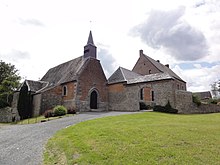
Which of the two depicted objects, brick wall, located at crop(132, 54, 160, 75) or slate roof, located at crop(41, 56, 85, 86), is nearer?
slate roof, located at crop(41, 56, 85, 86)

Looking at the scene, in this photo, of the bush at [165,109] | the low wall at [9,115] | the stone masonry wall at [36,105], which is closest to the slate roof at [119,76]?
the bush at [165,109]

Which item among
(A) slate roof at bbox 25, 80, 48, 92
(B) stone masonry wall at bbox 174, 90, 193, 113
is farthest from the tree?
(B) stone masonry wall at bbox 174, 90, 193, 113

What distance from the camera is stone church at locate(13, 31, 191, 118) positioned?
2319 centimetres

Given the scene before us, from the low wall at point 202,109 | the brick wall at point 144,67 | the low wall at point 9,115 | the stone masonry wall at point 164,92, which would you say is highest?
the brick wall at point 144,67

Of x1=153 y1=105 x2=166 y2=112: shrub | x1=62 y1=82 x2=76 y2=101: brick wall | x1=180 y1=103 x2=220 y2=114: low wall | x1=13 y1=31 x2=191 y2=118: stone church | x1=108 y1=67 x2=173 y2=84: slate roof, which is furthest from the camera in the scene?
x1=62 y1=82 x2=76 y2=101: brick wall

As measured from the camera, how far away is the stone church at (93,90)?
2319 centimetres

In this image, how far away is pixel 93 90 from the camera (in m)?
27.6

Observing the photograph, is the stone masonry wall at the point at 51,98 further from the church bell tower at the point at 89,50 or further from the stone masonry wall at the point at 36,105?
the church bell tower at the point at 89,50

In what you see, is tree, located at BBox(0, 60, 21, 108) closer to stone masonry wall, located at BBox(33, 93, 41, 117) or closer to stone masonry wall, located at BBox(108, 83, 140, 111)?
stone masonry wall, located at BBox(33, 93, 41, 117)

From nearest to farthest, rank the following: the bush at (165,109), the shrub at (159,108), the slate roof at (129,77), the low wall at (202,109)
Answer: the bush at (165,109), the shrub at (159,108), the low wall at (202,109), the slate roof at (129,77)

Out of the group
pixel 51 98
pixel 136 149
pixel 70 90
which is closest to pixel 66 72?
pixel 70 90

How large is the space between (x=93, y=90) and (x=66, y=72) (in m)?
5.72

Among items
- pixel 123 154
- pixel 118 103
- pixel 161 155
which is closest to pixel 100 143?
pixel 123 154

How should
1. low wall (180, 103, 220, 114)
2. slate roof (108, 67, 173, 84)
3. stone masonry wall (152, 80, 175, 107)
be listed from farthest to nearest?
slate roof (108, 67, 173, 84) < low wall (180, 103, 220, 114) < stone masonry wall (152, 80, 175, 107)
